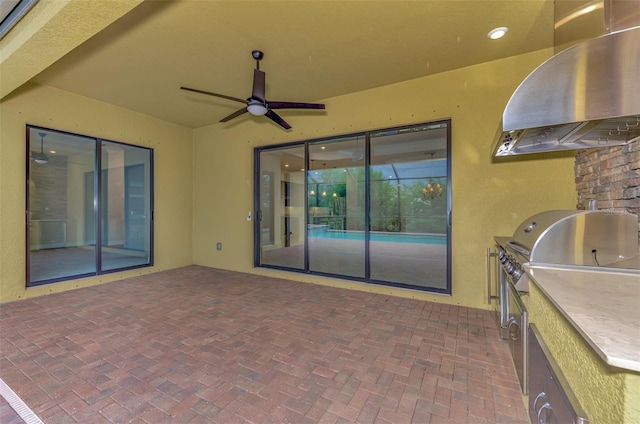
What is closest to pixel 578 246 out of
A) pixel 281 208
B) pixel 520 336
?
pixel 520 336

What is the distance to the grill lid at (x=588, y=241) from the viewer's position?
1726mm

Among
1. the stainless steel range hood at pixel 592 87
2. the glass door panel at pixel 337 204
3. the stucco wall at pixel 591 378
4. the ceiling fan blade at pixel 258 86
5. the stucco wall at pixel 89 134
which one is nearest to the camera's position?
the stucco wall at pixel 591 378

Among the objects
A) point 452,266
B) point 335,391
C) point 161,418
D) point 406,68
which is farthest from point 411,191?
point 161,418

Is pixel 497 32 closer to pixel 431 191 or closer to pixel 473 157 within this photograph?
pixel 473 157

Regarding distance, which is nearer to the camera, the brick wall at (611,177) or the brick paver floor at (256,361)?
the brick paver floor at (256,361)

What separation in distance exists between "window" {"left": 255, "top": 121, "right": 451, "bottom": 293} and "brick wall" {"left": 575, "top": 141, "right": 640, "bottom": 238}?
53.2 inches

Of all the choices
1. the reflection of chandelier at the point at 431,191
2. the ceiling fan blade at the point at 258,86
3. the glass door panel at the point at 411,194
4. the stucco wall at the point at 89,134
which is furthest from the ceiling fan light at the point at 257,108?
the stucco wall at the point at 89,134

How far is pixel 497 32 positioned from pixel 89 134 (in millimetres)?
6229

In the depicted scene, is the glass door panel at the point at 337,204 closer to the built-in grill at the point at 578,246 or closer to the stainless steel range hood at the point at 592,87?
the built-in grill at the point at 578,246

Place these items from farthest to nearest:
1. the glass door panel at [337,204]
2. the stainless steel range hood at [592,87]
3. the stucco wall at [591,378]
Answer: the glass door panel at [337,204]
the stainless steel range hood at [592,87]
the stucco wall at [591,378]

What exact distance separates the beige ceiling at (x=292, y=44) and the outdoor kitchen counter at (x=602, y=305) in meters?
2.50

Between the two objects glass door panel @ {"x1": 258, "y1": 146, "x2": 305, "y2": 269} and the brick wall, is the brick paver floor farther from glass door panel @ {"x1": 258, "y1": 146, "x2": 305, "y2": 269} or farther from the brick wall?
glass door panel @ {"x1": 258, "y1": 146, "x2": 305, "y2": 269}

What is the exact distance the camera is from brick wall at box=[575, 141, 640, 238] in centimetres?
189

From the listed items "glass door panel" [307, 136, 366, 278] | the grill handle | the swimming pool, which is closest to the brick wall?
the grill handle
